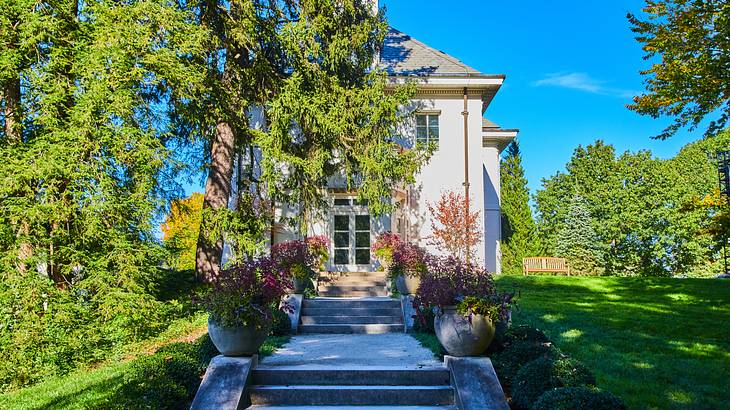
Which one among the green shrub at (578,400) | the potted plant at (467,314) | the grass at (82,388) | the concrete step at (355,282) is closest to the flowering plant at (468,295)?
the potted plant at (467,314)

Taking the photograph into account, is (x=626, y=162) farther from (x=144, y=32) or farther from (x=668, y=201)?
(x=144, y=32)

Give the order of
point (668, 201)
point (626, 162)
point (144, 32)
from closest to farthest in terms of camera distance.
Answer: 1. point (144, 32)
2. point (668, 201)
3. point (626, 162)

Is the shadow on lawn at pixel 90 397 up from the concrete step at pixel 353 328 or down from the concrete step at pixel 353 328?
down

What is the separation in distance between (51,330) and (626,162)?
38866mm

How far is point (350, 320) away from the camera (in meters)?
10.6

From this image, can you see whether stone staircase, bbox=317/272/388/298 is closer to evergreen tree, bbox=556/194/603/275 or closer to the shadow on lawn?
the shadow on lawn

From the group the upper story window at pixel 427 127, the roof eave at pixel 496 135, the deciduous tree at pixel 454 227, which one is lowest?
the deciduous tree at pixel 454 227

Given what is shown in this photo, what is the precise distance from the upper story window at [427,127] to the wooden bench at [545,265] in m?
8.64

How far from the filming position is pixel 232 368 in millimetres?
5844

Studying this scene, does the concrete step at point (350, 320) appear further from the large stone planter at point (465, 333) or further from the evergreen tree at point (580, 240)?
the evergreen tree at point (580, 240)

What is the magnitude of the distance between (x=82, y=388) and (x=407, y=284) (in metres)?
6.66

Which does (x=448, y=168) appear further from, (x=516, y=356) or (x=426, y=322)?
(x=516, y=356)

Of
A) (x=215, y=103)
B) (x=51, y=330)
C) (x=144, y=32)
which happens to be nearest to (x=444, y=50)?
(x=215, y=103)

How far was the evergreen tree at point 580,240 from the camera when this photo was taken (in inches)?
1275
